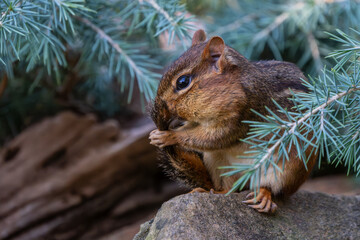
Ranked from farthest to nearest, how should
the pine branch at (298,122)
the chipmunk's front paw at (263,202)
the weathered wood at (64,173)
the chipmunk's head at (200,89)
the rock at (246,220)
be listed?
the weathered wood at (64,173) → the chipmunk's head at (200,89) → the chipmunk's front paw at (263,202) → the rock at (246,220) → the pine branch at (298,122)

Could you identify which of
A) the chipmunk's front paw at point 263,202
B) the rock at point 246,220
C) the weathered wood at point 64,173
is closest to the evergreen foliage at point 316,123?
the rock at point 246,220

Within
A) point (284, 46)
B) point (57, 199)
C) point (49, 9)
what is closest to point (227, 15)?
point (284, 46)

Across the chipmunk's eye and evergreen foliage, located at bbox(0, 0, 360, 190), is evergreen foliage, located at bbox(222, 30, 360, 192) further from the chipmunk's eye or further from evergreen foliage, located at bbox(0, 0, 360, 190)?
evergreen foliage, located at bbox(0, 0, 360, 190)

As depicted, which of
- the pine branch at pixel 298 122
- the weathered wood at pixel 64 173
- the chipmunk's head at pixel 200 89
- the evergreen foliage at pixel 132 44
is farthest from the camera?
the weathered wood at pixel 64 173

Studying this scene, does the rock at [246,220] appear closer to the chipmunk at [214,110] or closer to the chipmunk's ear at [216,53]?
the chipmunk at [214,110]

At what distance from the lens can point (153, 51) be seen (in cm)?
332

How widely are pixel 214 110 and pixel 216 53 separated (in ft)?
0.94

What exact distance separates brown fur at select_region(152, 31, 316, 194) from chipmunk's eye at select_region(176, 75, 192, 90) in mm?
16

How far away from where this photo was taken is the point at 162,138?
211cm

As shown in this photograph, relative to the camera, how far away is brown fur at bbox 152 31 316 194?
6.72 ft

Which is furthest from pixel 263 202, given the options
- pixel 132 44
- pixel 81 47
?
pixel 81 47

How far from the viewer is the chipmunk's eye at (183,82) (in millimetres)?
2051

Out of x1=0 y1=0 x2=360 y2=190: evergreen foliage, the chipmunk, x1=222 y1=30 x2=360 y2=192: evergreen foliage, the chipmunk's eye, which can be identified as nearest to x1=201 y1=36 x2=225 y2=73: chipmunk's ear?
the chipmunk

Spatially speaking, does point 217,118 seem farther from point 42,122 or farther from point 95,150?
point 42,122
